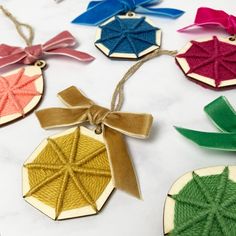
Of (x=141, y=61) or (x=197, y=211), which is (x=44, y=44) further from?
(x=197, y=211)

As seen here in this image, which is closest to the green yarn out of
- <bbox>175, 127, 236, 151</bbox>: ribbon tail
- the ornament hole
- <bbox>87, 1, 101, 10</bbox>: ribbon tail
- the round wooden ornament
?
<bbox>175, 127, 236, 151</bbox>: ribbon tail

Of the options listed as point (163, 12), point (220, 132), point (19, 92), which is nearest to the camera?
point (220, 132)

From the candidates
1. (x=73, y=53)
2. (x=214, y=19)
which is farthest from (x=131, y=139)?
(x=214, y=19)

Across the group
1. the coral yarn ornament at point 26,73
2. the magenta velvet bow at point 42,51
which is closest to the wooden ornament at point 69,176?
the coral yarn ornament at point 26,73

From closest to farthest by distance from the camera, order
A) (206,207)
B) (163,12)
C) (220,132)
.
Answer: (206,207), (220,132), (163,12)

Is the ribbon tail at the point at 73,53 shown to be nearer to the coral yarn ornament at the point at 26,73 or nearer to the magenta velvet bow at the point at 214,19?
the coral yarn ornament at the point at 26,73

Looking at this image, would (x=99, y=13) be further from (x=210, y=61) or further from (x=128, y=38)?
(x=210, y=61)
